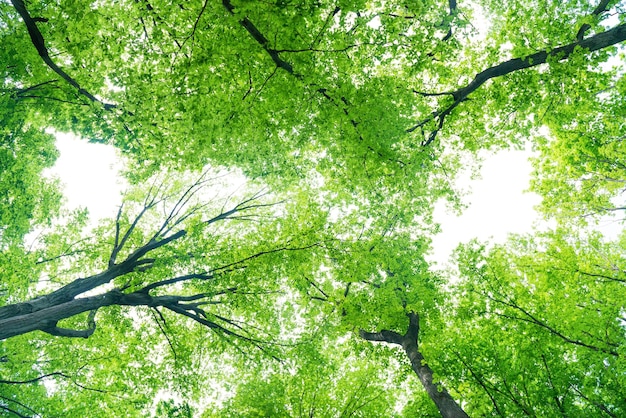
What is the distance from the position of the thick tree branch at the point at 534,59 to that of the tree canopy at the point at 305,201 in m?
0.05

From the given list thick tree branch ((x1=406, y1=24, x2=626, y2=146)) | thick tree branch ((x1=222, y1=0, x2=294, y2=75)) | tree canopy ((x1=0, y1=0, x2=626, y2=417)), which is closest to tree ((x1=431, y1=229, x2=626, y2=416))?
tree canopy ((x1=0, y1=0, x2=626, y2=417))

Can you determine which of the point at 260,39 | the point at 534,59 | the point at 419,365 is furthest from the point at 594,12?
the point at 419,365

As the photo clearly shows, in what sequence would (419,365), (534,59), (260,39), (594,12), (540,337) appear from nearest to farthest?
(260,39), (534,59), (594,12), (540,337), (419,365)

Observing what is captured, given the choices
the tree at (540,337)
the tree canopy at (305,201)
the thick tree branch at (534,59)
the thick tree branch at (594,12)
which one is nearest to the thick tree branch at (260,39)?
the tree canopy at (305,201)

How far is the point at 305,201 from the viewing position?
9.44m

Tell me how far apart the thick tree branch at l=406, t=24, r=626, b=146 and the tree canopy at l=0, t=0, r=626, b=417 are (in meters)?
0.05

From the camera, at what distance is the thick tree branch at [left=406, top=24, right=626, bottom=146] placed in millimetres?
5781

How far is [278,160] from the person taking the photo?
27.8 feet

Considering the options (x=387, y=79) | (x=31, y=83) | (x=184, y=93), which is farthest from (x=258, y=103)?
(x=31, y=83)

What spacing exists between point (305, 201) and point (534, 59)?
5760 millimetres

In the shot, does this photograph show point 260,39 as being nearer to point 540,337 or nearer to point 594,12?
point 594,12

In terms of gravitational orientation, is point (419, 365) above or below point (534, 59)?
below

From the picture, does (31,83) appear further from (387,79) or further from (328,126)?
(387,79)

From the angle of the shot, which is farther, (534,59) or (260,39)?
(534,59)
